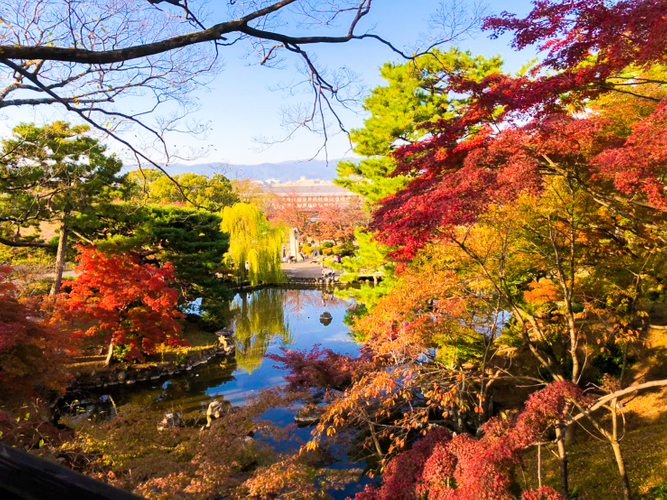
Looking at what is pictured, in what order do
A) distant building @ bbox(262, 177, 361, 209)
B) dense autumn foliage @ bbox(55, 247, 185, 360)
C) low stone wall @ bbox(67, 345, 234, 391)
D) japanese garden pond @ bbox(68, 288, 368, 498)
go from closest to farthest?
japanese garden pond @ bbox(68, 288, 368, 498) → dense autumn foliage @ bbox(55, 247, 185, 360) → low stone wall @ bbox(67, 345, 234, 391) → distant building @ bbox(262, 177, 361, 209)

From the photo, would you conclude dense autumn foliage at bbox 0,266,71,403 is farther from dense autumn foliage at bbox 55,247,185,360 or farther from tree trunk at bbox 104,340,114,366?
tree trunk at bbox 104,340,114,366

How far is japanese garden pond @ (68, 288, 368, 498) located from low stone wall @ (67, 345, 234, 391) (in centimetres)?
18

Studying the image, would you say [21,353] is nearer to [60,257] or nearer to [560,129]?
[60,257]

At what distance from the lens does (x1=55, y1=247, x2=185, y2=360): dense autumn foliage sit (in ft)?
33.7

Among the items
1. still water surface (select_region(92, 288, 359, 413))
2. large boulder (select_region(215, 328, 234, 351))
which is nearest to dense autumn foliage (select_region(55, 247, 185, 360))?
still water surface (select_region(92, 288, 359, 413))

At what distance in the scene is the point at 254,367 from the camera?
12367 mm

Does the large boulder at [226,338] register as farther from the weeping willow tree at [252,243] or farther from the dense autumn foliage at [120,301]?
the weeping willow tree at [252,243]

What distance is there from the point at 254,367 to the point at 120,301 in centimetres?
420

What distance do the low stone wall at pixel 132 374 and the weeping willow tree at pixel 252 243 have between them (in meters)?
8.82

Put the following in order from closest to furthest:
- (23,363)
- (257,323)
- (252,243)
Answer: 1. (23,363)
2. (257,323)
3. (252,243)

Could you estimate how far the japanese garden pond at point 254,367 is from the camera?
9.43 metres

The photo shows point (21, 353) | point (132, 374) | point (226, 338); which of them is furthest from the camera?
point (226, 338)

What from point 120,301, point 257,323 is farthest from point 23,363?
point 257,323

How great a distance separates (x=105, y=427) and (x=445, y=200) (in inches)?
234
